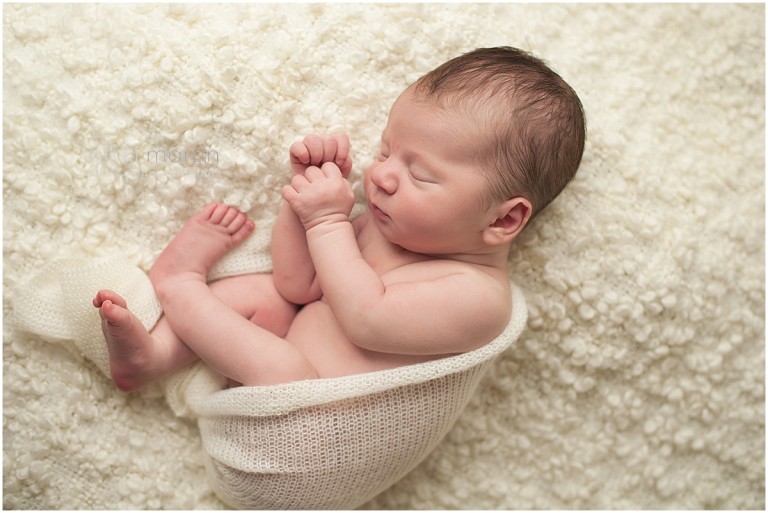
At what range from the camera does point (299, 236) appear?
1347 mm

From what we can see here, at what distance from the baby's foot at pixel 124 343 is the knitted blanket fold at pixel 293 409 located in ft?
0.18

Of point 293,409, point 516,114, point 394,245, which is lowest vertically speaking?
point 293,409

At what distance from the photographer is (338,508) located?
1392mm

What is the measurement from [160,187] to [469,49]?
637mm

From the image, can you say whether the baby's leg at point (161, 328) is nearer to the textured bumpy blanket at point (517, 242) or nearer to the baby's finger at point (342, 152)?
the textured bumpy blanket at point (517, 242)

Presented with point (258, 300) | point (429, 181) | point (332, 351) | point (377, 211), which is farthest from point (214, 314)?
point (429, 181)

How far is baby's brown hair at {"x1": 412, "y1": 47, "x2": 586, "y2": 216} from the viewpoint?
A: 121 centimetres

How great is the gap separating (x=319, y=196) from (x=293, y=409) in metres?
0.36

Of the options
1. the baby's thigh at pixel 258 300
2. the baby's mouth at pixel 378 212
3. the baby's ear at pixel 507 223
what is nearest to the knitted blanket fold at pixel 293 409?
the baby's thigh at pixel 258 300

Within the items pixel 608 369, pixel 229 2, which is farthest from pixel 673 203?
pixel 229 2

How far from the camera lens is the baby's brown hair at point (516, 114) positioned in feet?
3.96

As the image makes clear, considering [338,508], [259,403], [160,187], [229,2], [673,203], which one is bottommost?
[338,508]

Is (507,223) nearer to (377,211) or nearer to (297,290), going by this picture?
(377,211)

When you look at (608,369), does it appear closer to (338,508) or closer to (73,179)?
(338,508)
